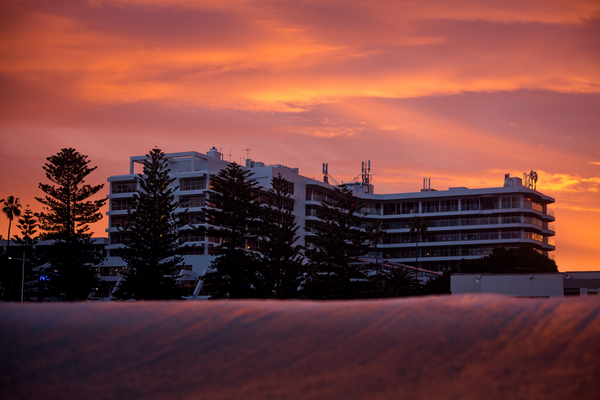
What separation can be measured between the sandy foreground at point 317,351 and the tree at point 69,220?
57.9 metres

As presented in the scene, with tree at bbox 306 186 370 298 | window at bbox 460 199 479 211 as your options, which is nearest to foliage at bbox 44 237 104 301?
tree at bbox 306 186 370 298

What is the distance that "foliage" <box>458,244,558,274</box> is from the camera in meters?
68.7

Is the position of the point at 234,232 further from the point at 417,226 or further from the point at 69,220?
the point at 417,226

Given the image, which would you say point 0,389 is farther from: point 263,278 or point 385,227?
point 385,227

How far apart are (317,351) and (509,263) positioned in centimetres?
7191

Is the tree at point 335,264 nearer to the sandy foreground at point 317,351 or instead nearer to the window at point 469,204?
the window at point 469,204

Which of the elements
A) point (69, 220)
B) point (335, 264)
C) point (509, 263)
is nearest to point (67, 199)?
point (69, 220)

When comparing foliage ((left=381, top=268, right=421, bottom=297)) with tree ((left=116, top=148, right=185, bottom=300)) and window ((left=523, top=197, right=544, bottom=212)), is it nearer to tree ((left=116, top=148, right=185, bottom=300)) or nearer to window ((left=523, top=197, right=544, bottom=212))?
tree ((left=116, top=148, right=185, bottom=300))

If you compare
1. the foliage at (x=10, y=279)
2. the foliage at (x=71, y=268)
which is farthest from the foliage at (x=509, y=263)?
the foliage at (x=10, y=279)

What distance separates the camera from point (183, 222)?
5400cm

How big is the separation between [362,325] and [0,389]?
0.97 meters

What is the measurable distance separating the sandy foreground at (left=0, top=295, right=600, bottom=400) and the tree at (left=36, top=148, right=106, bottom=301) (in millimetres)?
57851

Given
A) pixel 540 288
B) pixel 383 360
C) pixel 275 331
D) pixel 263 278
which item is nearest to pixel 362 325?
pixel 383 360

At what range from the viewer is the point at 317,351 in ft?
5.38
